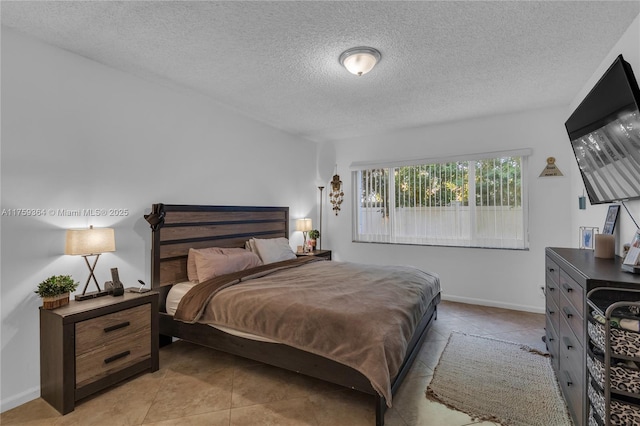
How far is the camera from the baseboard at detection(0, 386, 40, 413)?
6.88 feet

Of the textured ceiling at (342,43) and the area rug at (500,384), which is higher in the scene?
the textured ceiling at (342,43)

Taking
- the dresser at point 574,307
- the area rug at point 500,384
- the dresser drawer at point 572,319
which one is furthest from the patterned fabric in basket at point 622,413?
the area rug at point 500,384

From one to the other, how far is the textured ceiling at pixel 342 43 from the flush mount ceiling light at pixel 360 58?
0.07 m

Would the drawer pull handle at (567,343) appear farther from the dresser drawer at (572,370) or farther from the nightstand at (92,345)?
the nightstand at (92,345)

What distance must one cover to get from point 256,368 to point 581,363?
90.1 inches

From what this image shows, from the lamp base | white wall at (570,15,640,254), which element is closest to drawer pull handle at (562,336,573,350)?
white wall at (570,15,640,254)

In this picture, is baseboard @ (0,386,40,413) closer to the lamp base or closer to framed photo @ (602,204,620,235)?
the lamp base

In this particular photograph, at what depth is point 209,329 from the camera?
2596mm

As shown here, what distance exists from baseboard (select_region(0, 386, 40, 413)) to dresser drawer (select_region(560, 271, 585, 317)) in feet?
12.0

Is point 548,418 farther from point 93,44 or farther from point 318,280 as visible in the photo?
point 93,44

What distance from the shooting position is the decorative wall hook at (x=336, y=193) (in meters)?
5.51

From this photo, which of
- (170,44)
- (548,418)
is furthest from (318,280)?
Result: (170,44)

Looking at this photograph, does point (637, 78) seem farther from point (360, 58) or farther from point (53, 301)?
point (53, 301)

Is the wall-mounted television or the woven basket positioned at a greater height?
the wall-mounted television
